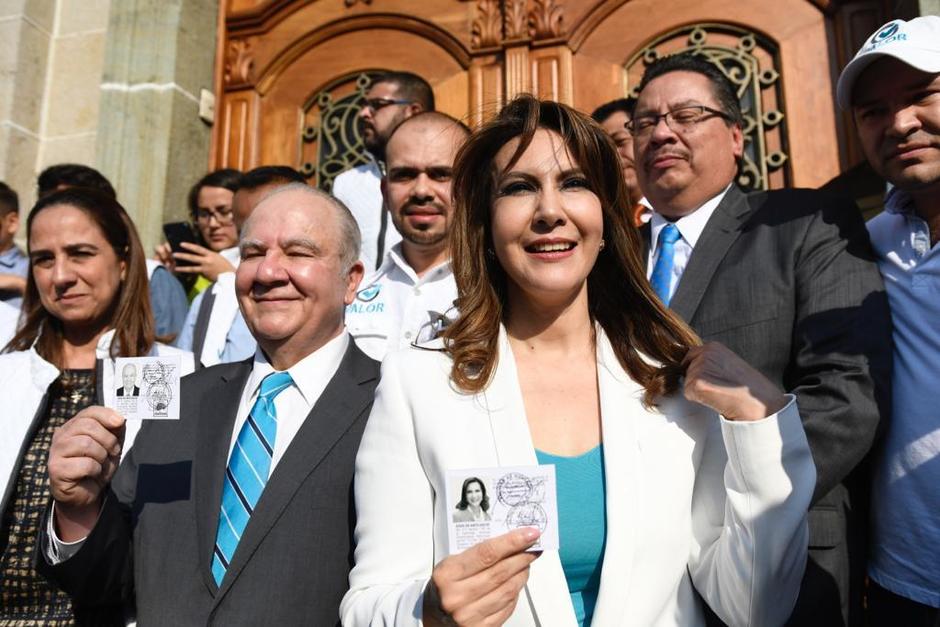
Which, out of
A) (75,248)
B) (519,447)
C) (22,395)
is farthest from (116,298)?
(519,447)

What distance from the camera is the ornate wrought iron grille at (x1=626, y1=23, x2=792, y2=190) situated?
14.2ft

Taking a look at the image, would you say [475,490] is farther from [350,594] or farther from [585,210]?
[585,210]

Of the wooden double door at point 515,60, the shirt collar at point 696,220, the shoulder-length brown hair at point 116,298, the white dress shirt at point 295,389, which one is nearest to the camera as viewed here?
the white dress shirt at point 295,389

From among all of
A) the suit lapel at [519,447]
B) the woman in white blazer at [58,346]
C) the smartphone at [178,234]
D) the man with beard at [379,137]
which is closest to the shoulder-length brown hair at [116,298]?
the woman in white blazer at [58,346]

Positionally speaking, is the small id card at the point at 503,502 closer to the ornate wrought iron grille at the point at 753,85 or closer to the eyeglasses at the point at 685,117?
the eyeglasses at the point at 685,117

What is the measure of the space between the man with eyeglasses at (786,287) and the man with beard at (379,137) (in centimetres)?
162

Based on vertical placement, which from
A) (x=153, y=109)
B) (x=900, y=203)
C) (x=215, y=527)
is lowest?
(x=215, y=527)

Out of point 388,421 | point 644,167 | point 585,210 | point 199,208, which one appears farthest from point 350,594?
point 199,208

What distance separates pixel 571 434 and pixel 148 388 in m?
1.07

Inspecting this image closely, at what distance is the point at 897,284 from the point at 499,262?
3.63ft

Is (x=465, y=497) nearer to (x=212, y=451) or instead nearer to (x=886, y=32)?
(x=212, y=451)

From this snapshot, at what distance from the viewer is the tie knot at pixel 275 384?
7.74 ft

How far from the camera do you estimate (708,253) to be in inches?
100

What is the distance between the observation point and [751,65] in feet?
14.6
